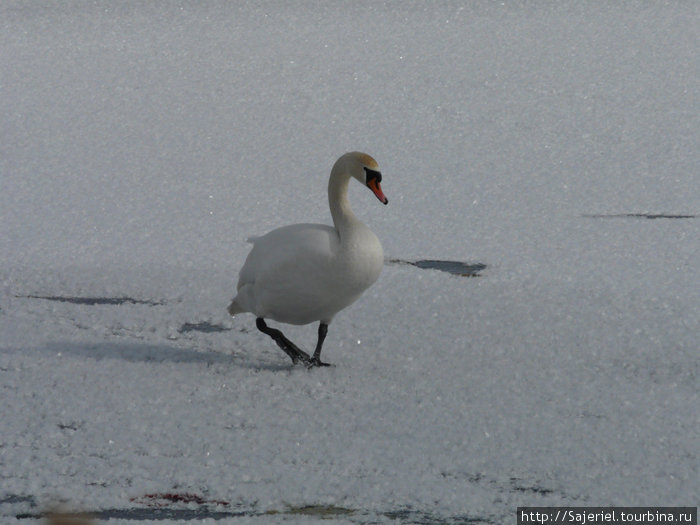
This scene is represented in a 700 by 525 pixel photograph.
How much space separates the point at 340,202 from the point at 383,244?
2.06 metres

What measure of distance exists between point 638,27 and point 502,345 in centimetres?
757

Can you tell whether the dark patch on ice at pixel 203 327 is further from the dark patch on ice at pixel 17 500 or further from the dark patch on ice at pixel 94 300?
the dark patch on ice at pixel 17 500

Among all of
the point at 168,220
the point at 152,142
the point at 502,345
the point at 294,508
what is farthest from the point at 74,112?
the point at 294,508

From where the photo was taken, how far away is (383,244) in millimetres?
6148

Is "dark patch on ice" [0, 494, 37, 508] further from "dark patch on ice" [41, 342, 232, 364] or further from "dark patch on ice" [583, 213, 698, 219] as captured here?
"dark patch on ice" [583, 213, 698, 219]

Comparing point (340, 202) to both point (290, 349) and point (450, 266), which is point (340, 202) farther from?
point (450, 266)

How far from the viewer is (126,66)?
10180 millimetres

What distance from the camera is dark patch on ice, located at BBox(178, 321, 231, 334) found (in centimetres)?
470

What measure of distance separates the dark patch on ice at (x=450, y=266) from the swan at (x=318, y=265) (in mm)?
1508

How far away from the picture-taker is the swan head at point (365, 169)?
412cm

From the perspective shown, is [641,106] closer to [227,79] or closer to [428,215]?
[428,215]

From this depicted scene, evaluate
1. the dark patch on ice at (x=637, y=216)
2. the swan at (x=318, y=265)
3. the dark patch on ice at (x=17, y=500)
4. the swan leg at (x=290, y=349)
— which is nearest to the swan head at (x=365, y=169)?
the swan at (x=318, y=265)

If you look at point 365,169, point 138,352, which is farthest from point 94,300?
point 365,169

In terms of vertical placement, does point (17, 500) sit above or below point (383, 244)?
below
